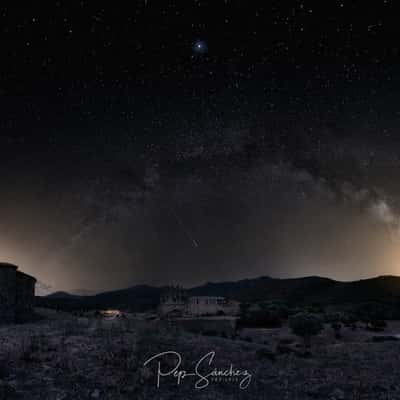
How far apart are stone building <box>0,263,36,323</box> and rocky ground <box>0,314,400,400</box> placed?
9.41 m

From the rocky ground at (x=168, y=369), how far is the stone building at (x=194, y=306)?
A: 112 ft

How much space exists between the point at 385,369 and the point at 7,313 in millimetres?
27338

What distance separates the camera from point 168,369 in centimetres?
1527

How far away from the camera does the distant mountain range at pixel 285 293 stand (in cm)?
7862

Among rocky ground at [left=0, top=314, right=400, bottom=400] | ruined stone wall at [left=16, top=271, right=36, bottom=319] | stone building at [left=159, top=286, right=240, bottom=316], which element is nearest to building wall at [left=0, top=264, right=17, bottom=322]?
ruined stone wall at [left=16, top=271, right=36, bottom=319]

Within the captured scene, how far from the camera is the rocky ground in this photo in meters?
12.8

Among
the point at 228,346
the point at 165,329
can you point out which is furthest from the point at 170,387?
the point at 165,329

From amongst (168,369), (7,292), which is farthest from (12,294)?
(168,369)

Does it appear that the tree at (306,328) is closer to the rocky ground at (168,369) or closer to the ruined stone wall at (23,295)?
the rocky ground at (168,369)

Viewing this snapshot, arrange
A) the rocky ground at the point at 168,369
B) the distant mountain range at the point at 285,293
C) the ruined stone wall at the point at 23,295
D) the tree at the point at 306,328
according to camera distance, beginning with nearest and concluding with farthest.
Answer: the rocky ground at the point at 168,369
the tree at the point at 306,328
the ruined stone wall at the point at 23,295
the distant mountain range at the point at 285,293

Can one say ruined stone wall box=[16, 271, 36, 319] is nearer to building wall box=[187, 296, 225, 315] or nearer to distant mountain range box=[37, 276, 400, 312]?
building wall box=[187, 296, 225, 315]

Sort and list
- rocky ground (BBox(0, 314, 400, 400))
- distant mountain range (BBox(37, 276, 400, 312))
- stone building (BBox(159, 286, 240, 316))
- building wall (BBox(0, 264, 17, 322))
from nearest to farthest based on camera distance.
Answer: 1. rocky ground (BBox(0, 314, 400, 400))
2. building wall (BBox(0, 264, 17, 322))
3. stone building (BBox(159, 286, 240, 316))
4. distant mountain range (BBox(37, 276, 400, 312))

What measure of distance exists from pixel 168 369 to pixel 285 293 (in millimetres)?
83603

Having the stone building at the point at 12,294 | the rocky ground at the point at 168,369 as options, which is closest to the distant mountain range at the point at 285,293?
the stone building at the point at 12,294
